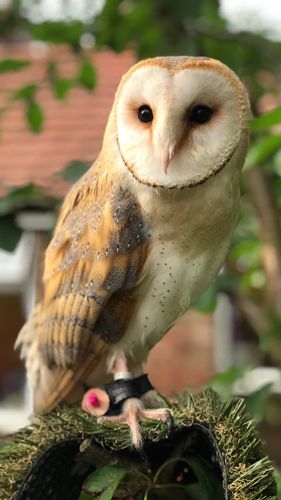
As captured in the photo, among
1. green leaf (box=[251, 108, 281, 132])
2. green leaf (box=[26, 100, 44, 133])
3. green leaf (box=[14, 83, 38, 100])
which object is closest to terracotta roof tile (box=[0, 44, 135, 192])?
green leaf (box=[26, 100, 44, 133])

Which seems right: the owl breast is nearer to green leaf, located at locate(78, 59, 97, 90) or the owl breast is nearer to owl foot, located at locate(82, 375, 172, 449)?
owl foot, located at locate(82, 375, 172, 449)

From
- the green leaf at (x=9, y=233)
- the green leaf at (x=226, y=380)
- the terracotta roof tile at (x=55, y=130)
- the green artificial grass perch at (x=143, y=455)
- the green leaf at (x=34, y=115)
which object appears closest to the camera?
the green artificial grass perch at (x=143, y=455)

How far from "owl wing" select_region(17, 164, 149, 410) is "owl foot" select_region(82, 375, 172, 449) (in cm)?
5

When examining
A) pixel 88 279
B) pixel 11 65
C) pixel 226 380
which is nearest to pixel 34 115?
pixel 11 65

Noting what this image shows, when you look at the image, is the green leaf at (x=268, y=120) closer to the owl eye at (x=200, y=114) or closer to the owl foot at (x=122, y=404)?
the owl eye at (x=200, y=114)

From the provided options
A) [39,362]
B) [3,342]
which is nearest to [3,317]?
[3,342]

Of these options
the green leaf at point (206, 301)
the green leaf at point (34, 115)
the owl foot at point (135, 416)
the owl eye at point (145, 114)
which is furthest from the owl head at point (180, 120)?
the green leaf at point (34, 115)

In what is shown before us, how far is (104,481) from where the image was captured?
698 mm

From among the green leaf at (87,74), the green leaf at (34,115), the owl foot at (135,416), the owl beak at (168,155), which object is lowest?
the owl foot at (135,416)

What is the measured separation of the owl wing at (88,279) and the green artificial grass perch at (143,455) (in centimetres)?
8

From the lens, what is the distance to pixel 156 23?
141cm

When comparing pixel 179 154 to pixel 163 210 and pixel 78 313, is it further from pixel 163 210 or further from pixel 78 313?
pixel 78 313

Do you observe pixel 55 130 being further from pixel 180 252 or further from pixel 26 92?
pixel 180 252

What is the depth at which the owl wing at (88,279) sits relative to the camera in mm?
744
